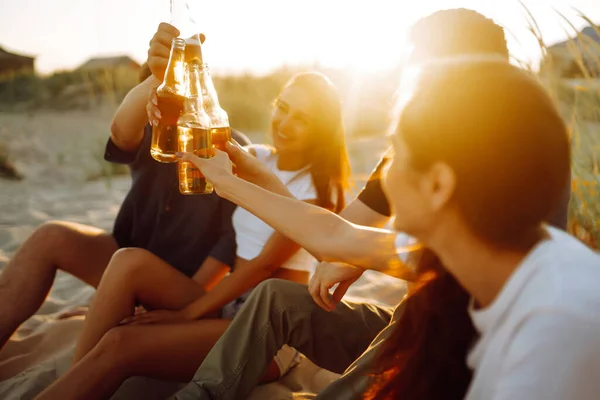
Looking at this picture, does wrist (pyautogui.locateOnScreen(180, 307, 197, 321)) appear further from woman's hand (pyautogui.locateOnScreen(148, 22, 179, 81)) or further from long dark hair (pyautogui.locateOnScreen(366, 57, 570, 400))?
long dark hair (pyautogui.locateOnScreen(366, 57, 570, 400))

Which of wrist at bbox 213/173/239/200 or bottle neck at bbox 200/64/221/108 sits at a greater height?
bottle neck at bbox 200/64/221/108

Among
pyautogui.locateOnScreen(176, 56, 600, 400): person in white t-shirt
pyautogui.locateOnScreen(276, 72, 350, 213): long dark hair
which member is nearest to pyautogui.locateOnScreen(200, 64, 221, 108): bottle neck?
pyautogui.locateOnScreen(276, 72, 350, 213): long dark hair

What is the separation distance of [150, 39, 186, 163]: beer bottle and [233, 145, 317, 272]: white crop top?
0.75m

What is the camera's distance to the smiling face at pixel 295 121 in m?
2.98

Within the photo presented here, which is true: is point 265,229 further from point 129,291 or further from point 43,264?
point 43,264

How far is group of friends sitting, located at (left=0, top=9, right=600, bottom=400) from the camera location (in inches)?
41.2

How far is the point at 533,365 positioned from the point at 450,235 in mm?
337

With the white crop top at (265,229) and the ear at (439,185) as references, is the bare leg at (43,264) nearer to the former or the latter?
the white crop top at (265,229)

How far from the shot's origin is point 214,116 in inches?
85.7

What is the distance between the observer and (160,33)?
2.18 m

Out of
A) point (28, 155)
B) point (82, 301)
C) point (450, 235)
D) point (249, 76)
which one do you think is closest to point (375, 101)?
point (249, 76)

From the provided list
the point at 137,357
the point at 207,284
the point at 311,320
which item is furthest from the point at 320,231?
the point at 207,284

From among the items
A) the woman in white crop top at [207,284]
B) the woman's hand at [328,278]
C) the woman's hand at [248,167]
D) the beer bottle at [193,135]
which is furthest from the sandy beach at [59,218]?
the beer bottle at [193,135]

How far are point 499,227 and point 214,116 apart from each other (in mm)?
1385
